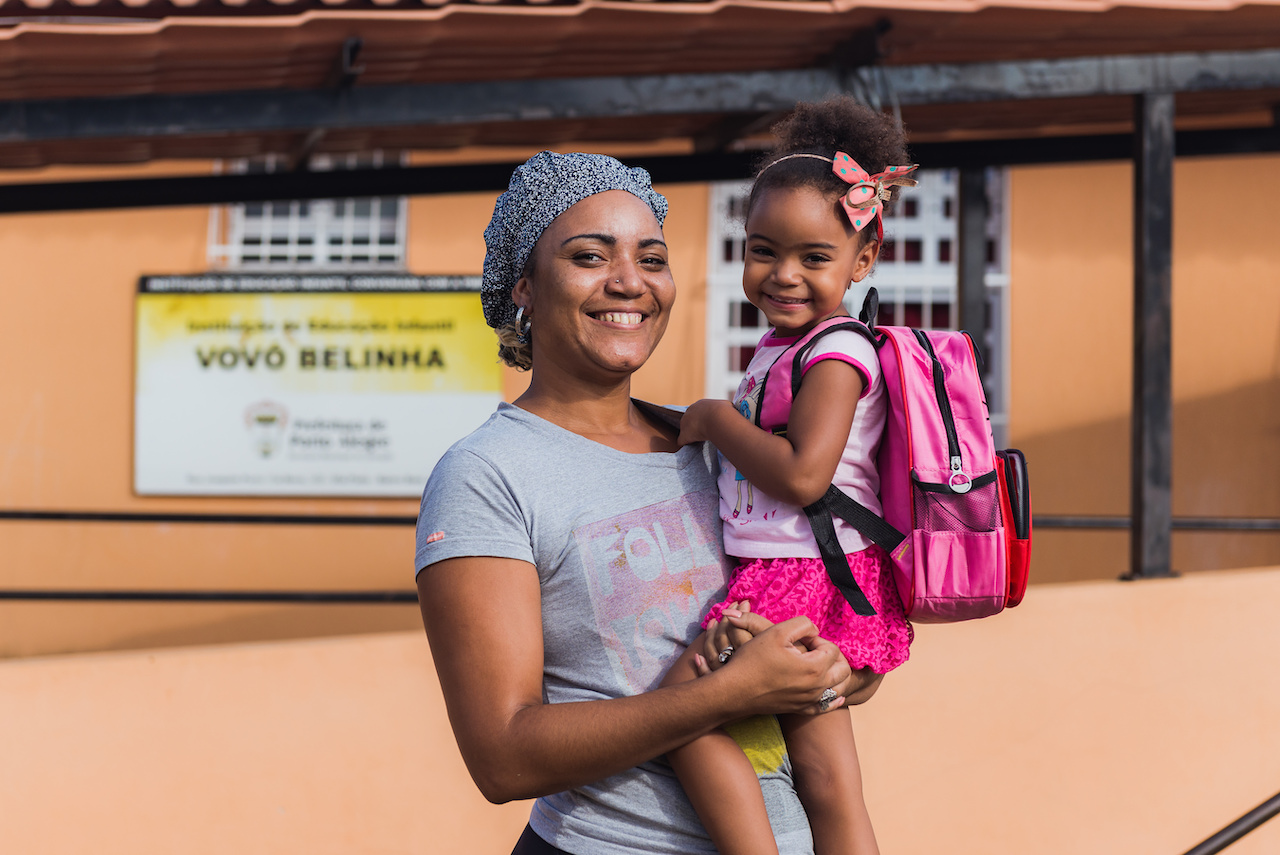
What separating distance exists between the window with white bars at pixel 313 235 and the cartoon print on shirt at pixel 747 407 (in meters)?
6.04

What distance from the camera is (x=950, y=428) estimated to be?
1722 mm

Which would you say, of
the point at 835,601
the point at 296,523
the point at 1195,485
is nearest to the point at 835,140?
the point at 835,601

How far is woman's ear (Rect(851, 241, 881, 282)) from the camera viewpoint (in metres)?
1.96

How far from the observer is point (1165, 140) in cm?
391

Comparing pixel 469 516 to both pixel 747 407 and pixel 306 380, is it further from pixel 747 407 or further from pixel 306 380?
pixel 306 380

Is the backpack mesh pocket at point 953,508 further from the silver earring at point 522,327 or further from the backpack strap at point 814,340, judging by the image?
the silver earring at point 522,327

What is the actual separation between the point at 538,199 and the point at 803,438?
587 millimetres

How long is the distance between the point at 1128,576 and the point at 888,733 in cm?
107

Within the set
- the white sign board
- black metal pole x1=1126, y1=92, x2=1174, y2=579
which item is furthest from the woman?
the white sign board

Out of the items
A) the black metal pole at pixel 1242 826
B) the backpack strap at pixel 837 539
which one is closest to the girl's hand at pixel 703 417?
the backpack strap at pixel 837 539

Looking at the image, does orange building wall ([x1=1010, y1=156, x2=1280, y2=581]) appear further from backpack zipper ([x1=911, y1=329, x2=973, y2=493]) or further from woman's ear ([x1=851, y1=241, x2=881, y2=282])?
backpack zipper ([x1=911, y1=329, x2=973, y2=493])

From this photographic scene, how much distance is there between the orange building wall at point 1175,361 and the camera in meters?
7.30

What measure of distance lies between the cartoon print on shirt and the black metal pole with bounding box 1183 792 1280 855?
2.51 metres

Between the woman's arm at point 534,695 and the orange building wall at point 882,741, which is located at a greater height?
the woman's arm at point 534,695
